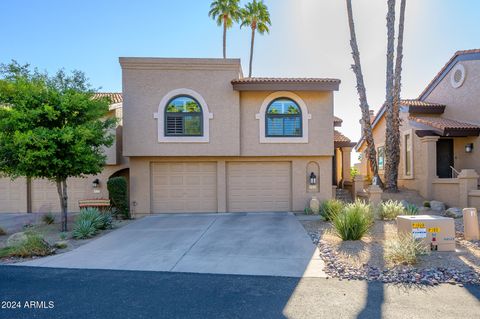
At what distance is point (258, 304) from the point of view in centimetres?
450

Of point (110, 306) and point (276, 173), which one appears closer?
point (110, 306)

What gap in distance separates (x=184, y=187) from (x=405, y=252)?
9.91m

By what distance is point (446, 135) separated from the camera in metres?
15.1

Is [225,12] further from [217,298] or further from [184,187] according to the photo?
[217,298]

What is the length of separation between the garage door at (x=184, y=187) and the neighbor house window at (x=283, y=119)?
3268mm

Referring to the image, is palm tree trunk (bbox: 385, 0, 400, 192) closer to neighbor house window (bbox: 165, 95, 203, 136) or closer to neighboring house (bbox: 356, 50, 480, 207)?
neighboring house (bbox: 356, 50, 480, 207)

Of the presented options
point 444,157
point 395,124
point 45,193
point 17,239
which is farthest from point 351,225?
point 45,193

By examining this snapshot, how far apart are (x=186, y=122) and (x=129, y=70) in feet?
11.1

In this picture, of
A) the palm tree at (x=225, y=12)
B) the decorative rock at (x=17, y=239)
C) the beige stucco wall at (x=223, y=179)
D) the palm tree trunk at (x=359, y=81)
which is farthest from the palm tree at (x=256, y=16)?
the decorative rock at (x=17, y=239)

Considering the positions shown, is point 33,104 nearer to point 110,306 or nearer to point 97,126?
point 97,126

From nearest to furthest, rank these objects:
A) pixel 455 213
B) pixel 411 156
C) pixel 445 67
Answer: pixel 455 213 → pixel 411 156 → pixel 445 67

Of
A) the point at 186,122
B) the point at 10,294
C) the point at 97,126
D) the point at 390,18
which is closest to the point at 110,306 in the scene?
the point at 10,294

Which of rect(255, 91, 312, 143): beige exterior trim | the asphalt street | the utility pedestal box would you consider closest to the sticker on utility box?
the utility pedestal box

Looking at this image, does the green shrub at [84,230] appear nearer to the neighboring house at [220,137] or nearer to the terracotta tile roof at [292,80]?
the neighboring house at [220,137]
